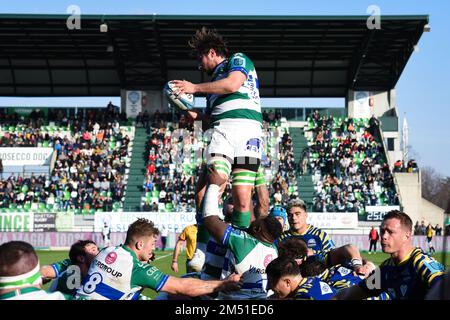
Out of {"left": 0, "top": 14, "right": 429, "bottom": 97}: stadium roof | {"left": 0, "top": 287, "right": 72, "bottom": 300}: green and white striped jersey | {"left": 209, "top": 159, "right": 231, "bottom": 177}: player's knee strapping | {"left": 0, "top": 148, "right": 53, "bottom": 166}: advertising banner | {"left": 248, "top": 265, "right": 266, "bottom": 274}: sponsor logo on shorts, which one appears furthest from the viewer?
{"left": 0, "top": 148, "right": 53, "bottom": 166}: advertising banner

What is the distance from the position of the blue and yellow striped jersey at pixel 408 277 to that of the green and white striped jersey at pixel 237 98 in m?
2.22

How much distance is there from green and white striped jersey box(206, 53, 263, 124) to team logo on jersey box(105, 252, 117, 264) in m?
1.97

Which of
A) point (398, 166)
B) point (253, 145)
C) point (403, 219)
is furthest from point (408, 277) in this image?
point (398, 166)

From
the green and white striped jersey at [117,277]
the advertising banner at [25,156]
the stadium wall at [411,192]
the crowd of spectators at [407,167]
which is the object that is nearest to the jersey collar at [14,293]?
the green and white striped jersey at [117,277]

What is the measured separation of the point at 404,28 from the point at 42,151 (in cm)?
2252

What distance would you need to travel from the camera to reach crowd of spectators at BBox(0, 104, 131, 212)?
37188mm

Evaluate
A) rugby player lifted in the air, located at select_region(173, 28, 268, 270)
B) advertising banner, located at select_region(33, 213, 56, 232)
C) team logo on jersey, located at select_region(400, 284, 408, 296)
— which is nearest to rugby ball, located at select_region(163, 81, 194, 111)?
rugby player lifted in the air, located at select_region(173, 28, 268, 270)

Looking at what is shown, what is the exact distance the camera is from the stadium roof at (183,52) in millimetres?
40406

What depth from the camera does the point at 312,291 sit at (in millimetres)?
5672

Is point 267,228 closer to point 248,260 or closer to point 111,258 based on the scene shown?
point 248,260

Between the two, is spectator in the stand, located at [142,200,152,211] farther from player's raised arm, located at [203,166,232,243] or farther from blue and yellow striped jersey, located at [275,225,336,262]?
player's raised arm, located at [203,166,232,243]

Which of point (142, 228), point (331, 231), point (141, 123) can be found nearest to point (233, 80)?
point (142, 228)

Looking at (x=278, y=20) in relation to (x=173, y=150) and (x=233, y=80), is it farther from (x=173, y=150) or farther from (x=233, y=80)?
(x=233, y=80)

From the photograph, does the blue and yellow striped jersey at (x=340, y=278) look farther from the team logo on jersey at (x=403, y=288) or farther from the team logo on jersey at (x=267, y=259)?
the team logo on jersey at (x=403, y=288)
